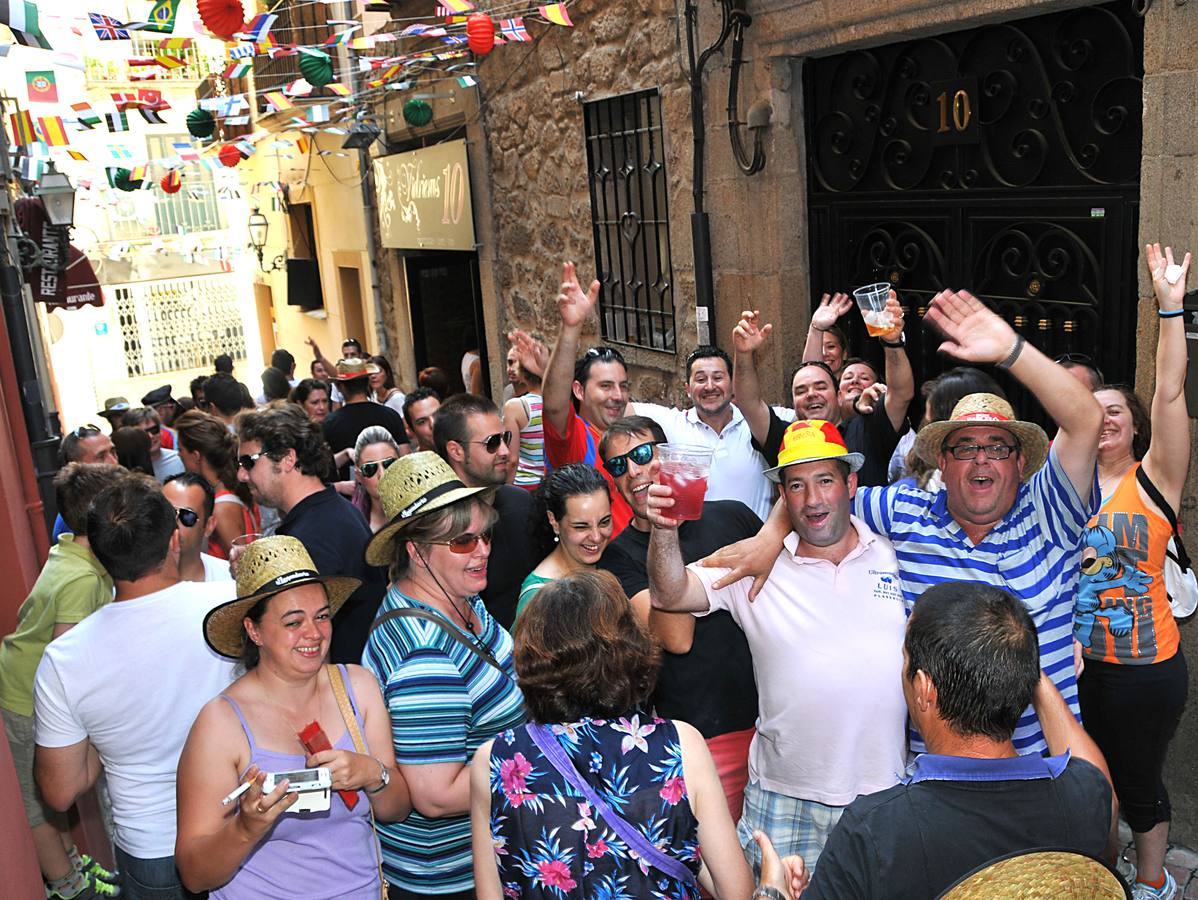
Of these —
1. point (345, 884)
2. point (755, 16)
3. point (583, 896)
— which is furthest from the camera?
point (755, 16)

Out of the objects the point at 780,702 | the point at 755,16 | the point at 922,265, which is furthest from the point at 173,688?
the point at 755,16

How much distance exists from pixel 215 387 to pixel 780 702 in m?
5.83

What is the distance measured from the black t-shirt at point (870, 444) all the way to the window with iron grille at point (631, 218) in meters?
2.55

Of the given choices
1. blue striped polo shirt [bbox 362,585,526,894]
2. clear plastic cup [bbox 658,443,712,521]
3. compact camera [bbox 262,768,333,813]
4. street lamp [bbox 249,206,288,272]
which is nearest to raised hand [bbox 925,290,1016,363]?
clear plastic cup [bbox 658,443,712,521]

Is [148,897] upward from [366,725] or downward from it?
downward

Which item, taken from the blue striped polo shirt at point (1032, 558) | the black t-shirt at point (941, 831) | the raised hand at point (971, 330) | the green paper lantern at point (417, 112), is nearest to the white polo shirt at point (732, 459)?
the blue striped polo shirt at point (1032, 558)

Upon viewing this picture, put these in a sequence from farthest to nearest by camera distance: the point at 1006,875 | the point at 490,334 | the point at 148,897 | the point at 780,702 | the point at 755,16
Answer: the point at 490,334
the point at 755,16
the point at 148,897
the point at 780,702
the point at 1006,875

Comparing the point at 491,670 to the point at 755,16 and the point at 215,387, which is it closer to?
the point at 755,16

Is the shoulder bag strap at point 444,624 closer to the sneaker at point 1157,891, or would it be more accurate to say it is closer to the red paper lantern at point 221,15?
the sneaker at point 1157,891

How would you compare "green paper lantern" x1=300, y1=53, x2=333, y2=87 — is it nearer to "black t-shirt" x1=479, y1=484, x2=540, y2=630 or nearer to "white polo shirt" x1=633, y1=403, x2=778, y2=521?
"white polo shirt" x1=633, y1=403, x2=778, y2=521

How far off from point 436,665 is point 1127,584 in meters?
2.28

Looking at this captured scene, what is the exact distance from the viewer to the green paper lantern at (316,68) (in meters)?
7.86

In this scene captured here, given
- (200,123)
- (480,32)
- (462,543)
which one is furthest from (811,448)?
→ (200,123)

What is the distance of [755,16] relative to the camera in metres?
5.59
